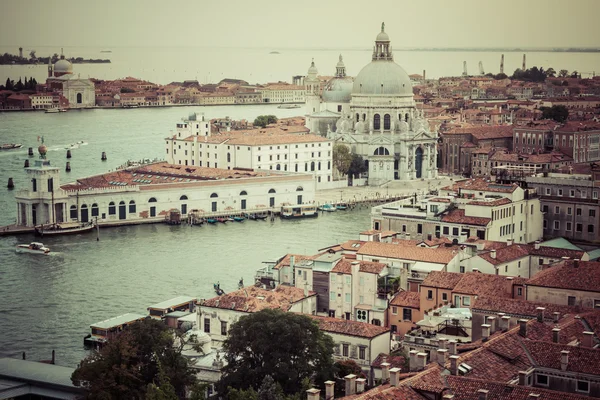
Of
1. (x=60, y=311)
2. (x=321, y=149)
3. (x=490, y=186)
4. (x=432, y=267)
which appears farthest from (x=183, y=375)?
(x=321, y=149)

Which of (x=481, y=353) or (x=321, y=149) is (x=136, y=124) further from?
(x=481, y=353)

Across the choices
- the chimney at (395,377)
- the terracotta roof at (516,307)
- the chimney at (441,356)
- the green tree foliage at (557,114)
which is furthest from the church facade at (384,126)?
the chimney at (395,377)

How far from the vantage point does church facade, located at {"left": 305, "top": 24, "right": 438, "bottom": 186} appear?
2594 cm

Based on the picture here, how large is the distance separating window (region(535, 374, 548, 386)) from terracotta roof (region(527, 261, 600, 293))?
2.91 m

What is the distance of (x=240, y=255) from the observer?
1567 cm

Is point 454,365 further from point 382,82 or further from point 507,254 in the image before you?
point 382,82

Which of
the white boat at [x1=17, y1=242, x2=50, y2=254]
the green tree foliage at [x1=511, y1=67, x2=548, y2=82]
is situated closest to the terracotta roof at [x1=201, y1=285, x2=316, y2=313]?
the white boat at [x1=17, y1=242, x2=50, y2=254]

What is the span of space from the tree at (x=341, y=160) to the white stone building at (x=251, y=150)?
0.44 feet

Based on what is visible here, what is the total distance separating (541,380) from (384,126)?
20.9 meters

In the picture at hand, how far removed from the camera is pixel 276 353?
793 cm

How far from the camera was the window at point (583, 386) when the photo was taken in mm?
6418

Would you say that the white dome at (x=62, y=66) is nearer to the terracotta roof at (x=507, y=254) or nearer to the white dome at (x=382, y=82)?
the white dome at (x=382, y=82)

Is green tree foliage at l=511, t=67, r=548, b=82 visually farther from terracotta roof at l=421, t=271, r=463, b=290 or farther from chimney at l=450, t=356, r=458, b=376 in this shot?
chimney at l=450, t=356, r=458, b=376

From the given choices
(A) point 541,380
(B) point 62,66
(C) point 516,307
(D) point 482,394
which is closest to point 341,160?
(C) point 516,307
